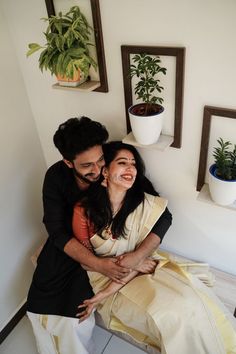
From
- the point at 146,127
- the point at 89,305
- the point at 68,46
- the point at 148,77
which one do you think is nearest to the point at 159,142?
the point at 146,127

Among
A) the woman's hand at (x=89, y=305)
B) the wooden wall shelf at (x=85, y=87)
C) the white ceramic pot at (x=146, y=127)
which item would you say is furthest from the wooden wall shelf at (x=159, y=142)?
the woman's hand at (x=89, y=305)

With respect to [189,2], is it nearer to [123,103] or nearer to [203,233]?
[123,103]

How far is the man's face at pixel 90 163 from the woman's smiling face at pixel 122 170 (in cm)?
4

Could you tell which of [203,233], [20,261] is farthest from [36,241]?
[203,233]

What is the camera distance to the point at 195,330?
1.04 metres

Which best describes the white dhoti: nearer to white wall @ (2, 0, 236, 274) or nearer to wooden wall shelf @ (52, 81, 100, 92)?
white wall @ (2, 0, 236, 274)

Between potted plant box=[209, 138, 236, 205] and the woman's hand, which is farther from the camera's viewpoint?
the woman's hand

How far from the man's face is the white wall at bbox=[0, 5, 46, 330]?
457mm

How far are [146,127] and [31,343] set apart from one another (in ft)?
4.65

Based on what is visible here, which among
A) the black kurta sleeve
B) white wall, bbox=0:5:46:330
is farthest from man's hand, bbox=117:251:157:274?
white wall, bbox=0:5:46:330

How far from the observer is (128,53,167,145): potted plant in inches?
40.3

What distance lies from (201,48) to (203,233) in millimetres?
826

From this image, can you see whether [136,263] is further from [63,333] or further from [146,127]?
[146,127]

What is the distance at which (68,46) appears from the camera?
3.50 feet
